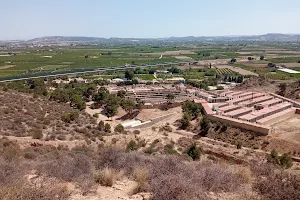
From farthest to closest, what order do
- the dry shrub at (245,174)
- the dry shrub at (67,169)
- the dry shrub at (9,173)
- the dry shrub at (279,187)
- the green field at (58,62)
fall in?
the green field at (58,62), the dry shrub at (245,174), the dry shrub at (67,169), the dry shrub at (9,173), the dry shrub at (279,187)

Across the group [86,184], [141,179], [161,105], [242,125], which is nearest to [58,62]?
[161,105]

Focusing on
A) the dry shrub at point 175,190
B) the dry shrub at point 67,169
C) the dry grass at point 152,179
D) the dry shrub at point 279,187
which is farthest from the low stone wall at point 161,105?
the dry shrub at point 175,190

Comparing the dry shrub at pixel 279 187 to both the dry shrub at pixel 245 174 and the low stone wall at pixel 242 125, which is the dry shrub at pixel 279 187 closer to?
the dry shrub at pixel 245 174

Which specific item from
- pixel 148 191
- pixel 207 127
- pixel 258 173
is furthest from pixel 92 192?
pixel 207 127

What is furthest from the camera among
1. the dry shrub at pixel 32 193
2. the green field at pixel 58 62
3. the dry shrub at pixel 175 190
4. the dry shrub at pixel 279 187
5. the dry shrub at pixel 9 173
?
the green field at pixel 58 62

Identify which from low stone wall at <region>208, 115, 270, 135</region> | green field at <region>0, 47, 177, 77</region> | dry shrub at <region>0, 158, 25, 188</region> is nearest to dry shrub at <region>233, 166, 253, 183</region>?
dry shrub at <region>0, 158, 25, 188</region>

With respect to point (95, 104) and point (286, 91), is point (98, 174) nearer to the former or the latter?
point (95, 104)
